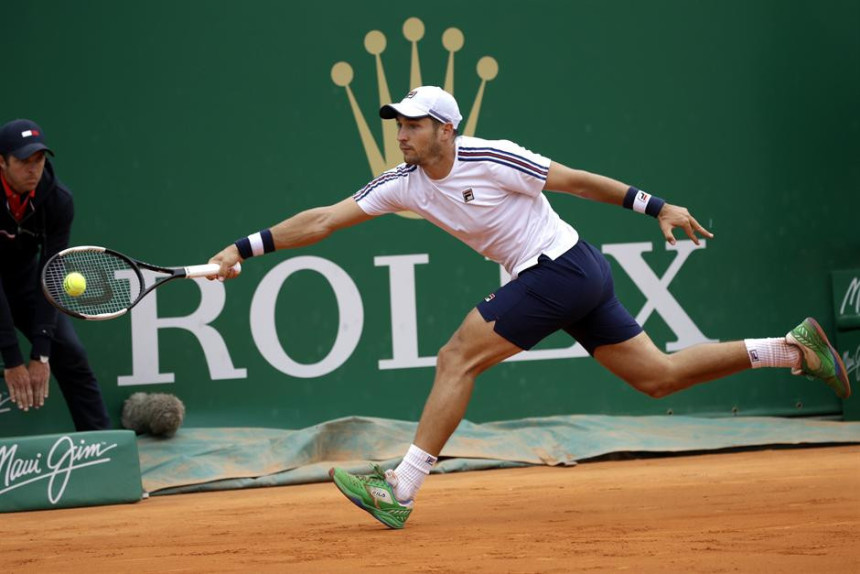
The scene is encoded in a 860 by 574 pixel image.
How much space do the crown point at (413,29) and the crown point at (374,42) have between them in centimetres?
15

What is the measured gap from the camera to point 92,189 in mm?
6992

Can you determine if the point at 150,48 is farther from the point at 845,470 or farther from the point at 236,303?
the point at 845,470

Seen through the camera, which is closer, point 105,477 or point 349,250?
point 105,477

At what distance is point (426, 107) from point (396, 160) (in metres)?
2.74

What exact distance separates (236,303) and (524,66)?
87.1 inches

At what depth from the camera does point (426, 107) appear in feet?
15.2

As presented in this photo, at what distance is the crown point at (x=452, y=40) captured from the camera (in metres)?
7.46

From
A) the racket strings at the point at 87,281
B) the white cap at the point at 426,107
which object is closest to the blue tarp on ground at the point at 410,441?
the racket strings at the point at 87,281

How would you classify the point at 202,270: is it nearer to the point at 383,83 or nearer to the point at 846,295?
the point at 383,83

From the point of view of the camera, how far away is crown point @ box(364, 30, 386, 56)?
290 inches

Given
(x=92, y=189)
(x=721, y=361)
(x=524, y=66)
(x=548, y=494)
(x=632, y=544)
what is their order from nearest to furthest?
(x=632, y=544)
(x=721, y=361)
(x=548, y=494)
(x=92, y=189)
(x=524, y=66)

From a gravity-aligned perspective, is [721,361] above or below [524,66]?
below

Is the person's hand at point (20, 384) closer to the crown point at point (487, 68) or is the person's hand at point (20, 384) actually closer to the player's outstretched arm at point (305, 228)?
the player's outstretched arm at point (305, 228)

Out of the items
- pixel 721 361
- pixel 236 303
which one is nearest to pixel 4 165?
pixel 236 303
